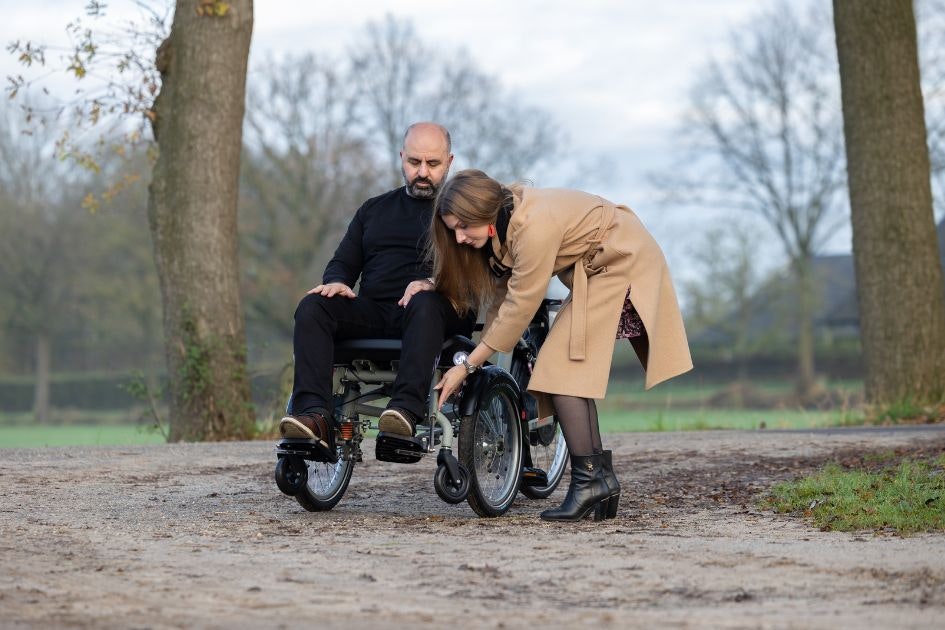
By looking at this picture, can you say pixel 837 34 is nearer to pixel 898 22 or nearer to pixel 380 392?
pixel 898 22

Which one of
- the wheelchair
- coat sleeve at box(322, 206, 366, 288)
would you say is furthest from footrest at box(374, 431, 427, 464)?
coat sleeve at box(322, 206, 366, 288)

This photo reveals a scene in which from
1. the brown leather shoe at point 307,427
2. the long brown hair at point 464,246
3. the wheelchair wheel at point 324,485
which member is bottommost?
the wheelchair wheel at point 324,485

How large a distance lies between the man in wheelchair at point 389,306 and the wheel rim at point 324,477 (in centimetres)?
50

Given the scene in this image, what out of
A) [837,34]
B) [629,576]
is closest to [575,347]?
[629,576]

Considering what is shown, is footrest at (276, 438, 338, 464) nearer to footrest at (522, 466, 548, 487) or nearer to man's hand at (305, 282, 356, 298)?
man's hand at (305, 282, 356, 298)

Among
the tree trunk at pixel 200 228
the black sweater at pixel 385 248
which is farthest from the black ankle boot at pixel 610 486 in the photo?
the tree trunk at pixel 200 228

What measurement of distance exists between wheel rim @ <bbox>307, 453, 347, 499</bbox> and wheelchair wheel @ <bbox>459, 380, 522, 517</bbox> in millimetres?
683

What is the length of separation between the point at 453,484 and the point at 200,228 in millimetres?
6201

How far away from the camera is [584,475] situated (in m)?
5.51

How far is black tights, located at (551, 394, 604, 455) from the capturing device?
5.54 metres

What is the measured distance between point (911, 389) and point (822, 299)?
29636 mm

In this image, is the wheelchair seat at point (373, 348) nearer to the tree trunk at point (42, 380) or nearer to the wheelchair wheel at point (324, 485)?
the wheelchair wheel at point (324, 485)

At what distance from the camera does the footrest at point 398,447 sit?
5.33 m

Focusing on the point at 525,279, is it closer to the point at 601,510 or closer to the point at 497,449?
the point at 497,449
